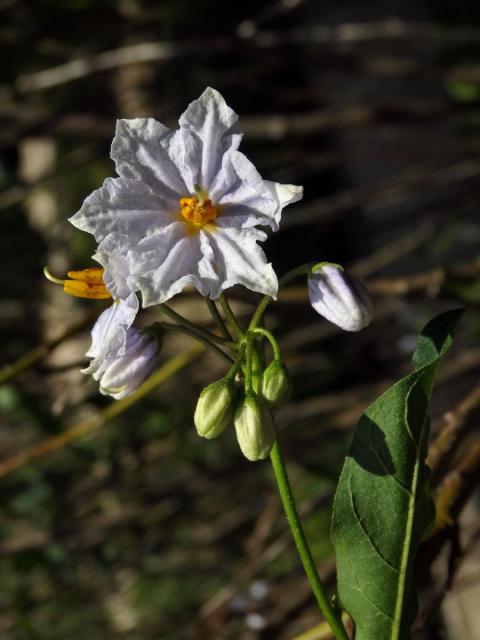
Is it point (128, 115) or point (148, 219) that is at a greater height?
point (148, 219)

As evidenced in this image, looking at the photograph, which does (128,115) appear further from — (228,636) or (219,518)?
(228,636)

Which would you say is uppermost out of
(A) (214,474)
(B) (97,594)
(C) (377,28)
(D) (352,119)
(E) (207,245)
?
(E) (207,245)

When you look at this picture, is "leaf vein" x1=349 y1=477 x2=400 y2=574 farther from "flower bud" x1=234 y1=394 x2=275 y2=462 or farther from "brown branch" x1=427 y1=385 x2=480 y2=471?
"brown branch" x1=427 y1=385 x2=480 y2=471

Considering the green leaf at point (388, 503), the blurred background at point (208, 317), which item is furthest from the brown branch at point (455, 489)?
the green leaf at point (388, 503)

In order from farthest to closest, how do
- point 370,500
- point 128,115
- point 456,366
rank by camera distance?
point 128,115 → point 456,366 → point 370,500

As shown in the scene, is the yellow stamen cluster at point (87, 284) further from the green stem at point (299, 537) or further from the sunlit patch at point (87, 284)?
the green stem at point (299, 537)

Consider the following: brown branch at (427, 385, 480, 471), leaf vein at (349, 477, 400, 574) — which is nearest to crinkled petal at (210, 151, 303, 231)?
leaf vein at (349, 477, 400, 574)

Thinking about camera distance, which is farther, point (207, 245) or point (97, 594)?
point (97, 594)

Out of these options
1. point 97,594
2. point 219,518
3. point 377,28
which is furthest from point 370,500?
point 97,594
